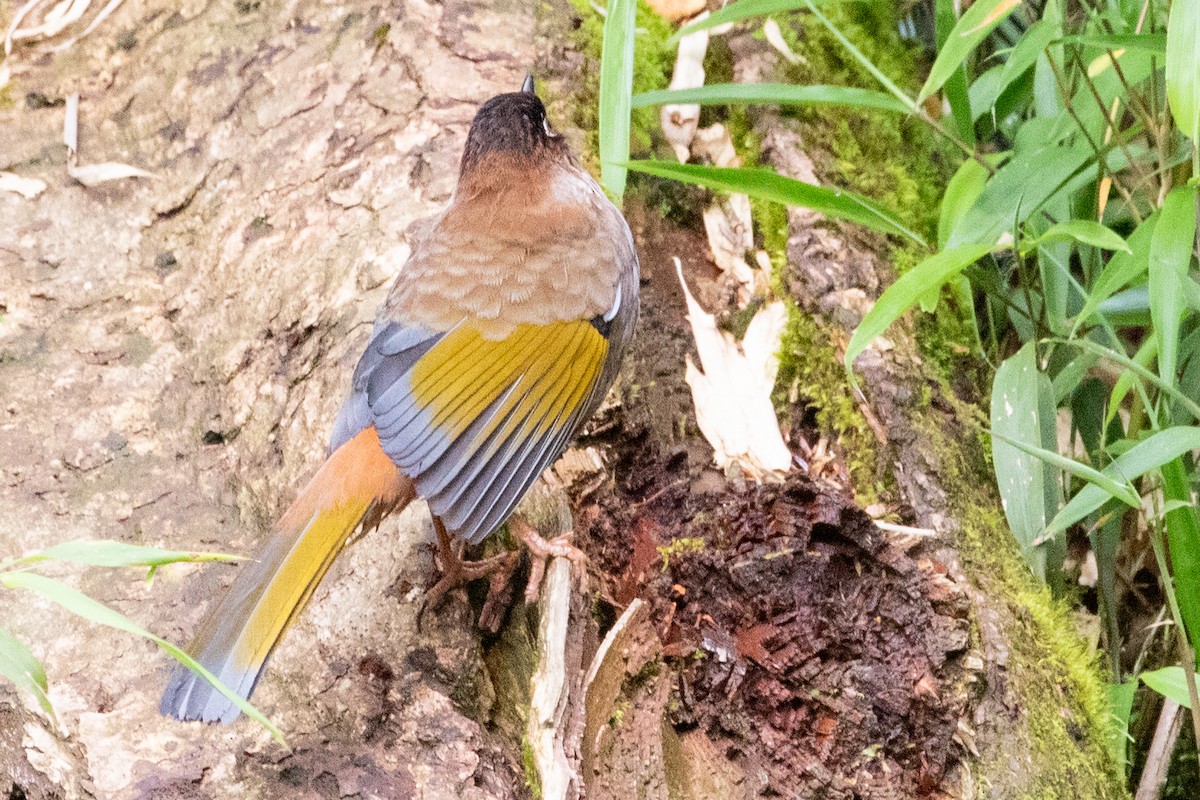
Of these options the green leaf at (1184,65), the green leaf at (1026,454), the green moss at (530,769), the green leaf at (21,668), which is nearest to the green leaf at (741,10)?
the green leaf at (1184,65)

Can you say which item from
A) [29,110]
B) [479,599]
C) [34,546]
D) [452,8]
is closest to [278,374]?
[34,546]

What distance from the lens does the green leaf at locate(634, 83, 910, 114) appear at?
250cm

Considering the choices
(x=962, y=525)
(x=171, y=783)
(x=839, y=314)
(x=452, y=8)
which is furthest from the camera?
(x=452, y=8)

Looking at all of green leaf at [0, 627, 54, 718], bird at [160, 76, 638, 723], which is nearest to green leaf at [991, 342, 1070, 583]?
bird at [160, 76, 638, 723]

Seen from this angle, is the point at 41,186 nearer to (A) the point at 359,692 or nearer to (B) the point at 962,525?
(A) the point at 359,692

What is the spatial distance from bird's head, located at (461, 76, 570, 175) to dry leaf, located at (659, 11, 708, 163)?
488 millimetres

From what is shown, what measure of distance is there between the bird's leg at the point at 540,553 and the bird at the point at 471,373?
1.3 inches

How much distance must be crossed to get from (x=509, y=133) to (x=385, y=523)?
1042mm

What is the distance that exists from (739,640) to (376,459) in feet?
2.76

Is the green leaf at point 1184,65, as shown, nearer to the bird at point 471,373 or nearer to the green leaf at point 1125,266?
the green leaf at point 1125,266

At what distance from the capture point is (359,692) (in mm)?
2105

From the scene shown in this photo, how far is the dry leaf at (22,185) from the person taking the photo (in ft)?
11.1

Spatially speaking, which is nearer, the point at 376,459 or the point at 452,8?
the point at 376,459

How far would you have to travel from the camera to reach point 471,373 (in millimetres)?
2426
